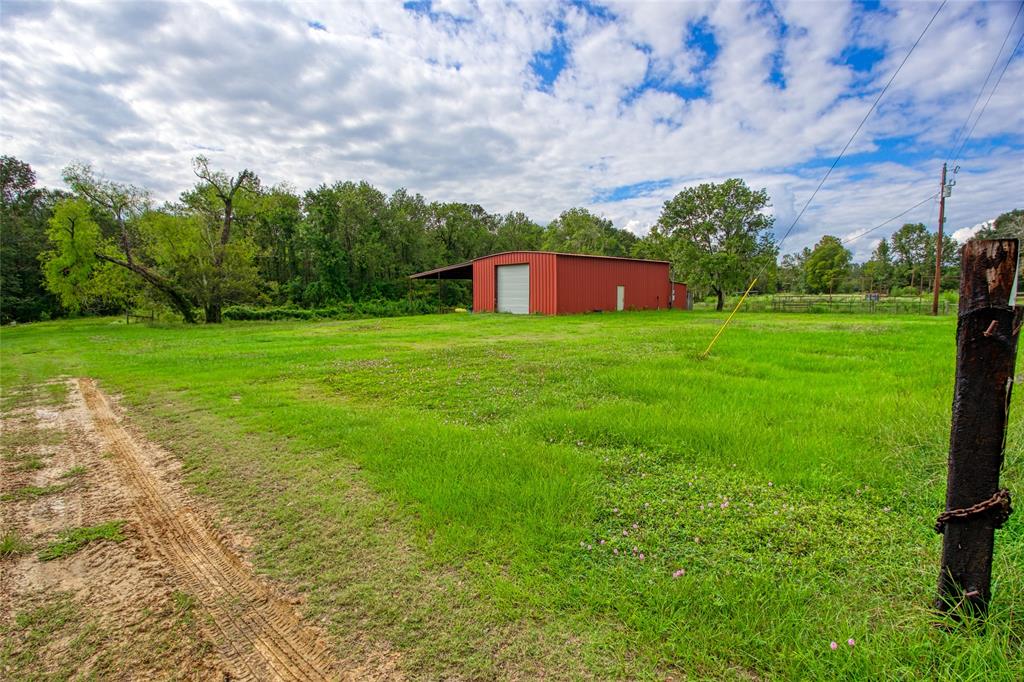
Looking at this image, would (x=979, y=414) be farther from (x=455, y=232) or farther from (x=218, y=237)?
(x=455, y=232)

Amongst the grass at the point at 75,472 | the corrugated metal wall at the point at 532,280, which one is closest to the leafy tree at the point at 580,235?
the corrugated metal wall at the point at 532,280

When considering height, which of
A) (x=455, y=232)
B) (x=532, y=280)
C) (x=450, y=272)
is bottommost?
(x=532, y=280)

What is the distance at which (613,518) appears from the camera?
3006mm

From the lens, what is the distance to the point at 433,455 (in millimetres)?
4055

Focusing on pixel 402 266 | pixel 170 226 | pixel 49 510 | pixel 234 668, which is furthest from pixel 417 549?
pixel 402 266

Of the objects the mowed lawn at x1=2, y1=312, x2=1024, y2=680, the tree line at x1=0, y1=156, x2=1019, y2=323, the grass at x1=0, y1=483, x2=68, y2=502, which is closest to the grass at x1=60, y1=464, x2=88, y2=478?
the grass at x1=0, y1=483, x2=68, y2=502

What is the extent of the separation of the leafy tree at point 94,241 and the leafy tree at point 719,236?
106 ft

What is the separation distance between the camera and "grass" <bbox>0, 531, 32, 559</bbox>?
9.14 ft

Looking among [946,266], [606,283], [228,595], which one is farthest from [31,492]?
[946,266]

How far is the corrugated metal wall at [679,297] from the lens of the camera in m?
33.8

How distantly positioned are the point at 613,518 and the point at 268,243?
43.4 meters

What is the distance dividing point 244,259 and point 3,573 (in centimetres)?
2879

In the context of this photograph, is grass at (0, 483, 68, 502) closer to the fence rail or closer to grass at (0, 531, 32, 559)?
grass at (0, 531, 32, 559)

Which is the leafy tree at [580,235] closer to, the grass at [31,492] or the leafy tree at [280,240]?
the leafy tree at [280,240]
